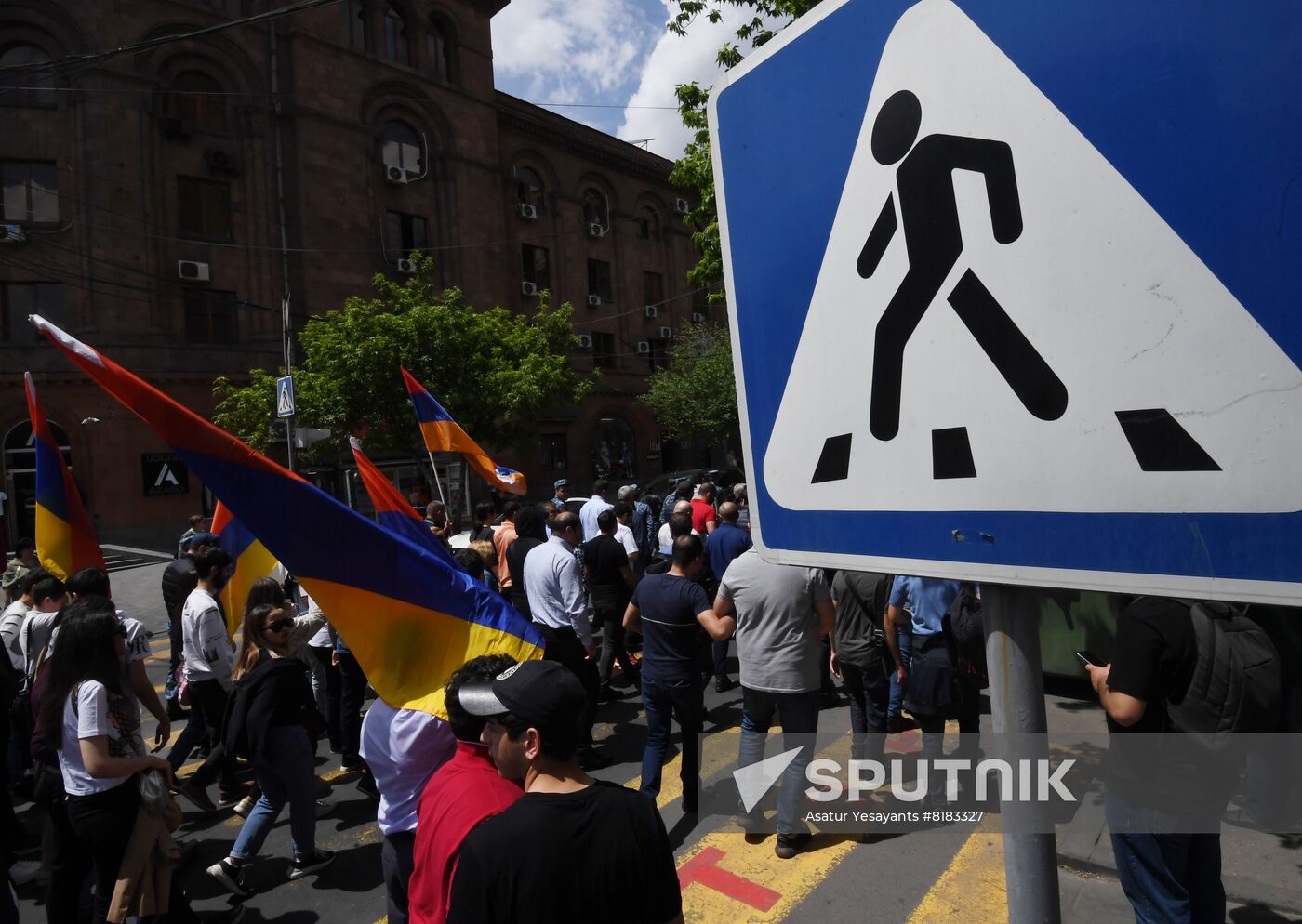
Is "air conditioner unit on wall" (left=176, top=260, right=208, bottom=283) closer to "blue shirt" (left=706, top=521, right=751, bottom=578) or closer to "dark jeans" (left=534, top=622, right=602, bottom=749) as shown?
"blue shirt" (left=706, top=521, right=751, bottom=578)

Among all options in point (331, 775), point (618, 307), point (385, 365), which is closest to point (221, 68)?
point (385, 365)

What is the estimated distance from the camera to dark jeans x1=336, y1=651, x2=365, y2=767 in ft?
19.7

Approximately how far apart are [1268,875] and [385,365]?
18665 millimetres

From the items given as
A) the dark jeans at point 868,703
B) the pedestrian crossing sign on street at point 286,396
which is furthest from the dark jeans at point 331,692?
the pedestrian crossing sign on street at point 286,396

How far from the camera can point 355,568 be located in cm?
332

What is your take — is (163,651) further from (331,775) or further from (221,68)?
(221,68)

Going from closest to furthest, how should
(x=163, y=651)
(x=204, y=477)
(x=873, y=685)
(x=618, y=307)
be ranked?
(x=204, y=477), (x=873, y=685), (x=163, y=651), (x=618, y=307)

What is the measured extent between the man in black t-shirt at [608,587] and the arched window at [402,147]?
23.3 m

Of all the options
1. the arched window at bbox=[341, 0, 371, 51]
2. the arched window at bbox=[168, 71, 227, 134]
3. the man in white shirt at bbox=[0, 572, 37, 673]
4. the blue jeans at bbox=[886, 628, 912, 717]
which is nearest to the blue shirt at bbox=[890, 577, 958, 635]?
the blue jeans at bbox=[886, 628, 912, 717]

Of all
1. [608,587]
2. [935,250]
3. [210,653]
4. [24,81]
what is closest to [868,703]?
[608,587]

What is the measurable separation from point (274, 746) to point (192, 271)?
21.8 meters

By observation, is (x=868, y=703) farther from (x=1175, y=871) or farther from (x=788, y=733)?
(x=1175, y=871)

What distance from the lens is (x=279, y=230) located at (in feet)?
78.2


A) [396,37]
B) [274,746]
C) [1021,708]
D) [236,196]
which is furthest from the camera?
[396,37]
